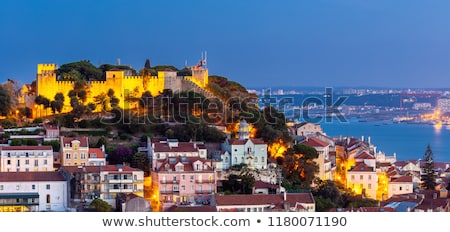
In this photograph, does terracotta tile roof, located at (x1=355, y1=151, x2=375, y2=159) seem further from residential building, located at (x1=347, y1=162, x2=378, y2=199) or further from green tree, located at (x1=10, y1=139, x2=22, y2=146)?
green tree, located at (x1=10, y1=139, x2=22, y2=146)

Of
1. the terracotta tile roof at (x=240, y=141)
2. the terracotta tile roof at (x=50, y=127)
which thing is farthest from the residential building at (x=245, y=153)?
the terracotta tile roof at (x=50, y=127)

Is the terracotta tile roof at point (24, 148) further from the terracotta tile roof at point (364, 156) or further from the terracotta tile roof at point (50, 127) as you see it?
the terracotta tile roof at point (364, 156)

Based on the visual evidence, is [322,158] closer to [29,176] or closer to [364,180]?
[364,180]

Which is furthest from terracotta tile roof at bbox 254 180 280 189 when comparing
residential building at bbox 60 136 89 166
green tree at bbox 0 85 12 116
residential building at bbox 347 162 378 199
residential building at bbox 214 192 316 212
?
green tree at bbox 0 85 12 116

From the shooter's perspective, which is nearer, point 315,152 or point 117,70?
point 315,152

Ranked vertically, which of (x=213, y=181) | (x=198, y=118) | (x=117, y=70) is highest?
(x=117, y=70)

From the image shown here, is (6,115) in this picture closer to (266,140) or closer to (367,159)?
(266,140)
